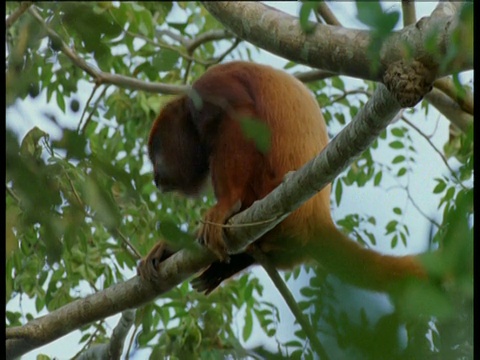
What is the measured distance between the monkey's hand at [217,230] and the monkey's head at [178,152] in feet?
2.12

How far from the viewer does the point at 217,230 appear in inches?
121

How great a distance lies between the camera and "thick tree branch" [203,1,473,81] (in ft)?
6.23

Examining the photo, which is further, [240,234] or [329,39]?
[240,234]

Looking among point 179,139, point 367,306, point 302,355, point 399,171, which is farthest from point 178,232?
point 399,171

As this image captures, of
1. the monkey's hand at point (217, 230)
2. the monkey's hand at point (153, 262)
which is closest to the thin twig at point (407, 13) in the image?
the monkey's hand at point (217, 230)

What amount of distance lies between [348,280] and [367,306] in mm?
97

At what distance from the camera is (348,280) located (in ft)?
3.39

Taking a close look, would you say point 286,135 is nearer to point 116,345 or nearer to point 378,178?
point 116,345

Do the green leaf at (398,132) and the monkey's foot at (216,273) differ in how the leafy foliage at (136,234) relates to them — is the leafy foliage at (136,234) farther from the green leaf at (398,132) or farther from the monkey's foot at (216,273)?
the green leaf at (398,132)

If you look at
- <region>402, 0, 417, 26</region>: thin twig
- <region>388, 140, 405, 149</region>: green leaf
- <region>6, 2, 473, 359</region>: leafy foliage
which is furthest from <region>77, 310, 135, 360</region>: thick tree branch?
<region>388, 140, 405, 149</region>: green leaf

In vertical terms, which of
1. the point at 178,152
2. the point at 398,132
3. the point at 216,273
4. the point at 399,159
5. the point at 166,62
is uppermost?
the point at 398,132

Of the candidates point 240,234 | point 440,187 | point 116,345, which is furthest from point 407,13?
point 440,187

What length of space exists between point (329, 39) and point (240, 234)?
2.59ft

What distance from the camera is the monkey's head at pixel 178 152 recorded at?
406cm
